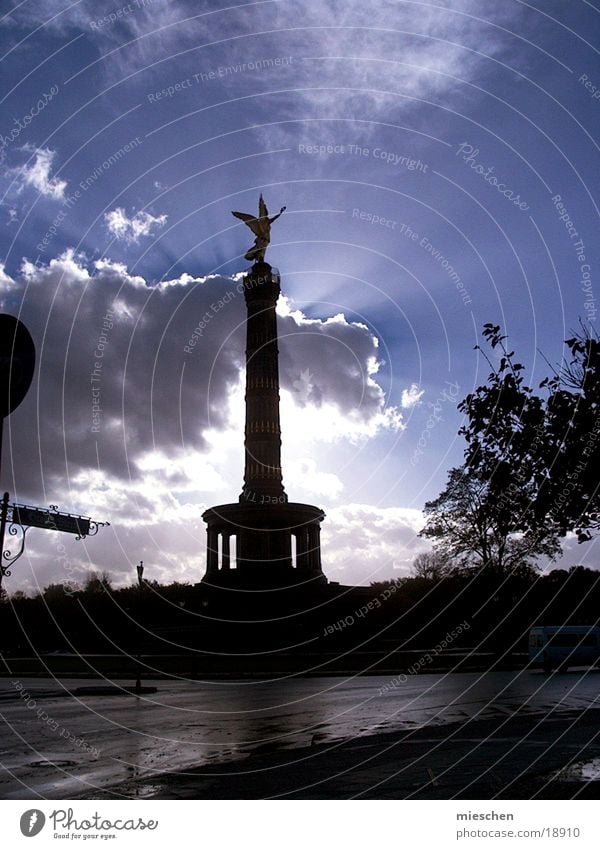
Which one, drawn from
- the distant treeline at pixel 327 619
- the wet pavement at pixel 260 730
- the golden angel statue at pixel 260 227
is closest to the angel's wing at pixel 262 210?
the golden angel statue at pixel 260 227

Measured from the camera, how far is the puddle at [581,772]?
8344 mm

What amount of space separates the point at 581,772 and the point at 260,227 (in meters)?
61.5

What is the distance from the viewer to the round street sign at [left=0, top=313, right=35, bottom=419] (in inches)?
221

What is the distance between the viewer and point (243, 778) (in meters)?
8.91

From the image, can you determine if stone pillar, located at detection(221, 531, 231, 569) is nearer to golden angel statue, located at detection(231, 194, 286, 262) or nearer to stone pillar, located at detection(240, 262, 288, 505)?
stone pillar, located at detection(240, 262, 288, 505)

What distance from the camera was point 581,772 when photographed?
8.84 meters

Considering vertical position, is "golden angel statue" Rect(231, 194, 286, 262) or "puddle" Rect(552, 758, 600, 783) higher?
"golden angel statue" Rect(231, 194, 286, 262)

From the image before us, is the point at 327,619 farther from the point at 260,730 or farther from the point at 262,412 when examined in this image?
the point at 260,730
